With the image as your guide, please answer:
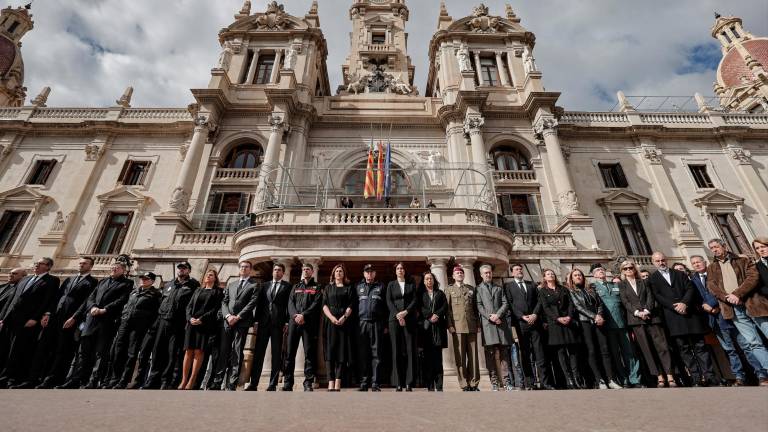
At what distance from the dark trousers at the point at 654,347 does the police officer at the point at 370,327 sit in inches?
170

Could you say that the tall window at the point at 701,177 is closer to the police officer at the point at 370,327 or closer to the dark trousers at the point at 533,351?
the dark trousers at the point at 533,351

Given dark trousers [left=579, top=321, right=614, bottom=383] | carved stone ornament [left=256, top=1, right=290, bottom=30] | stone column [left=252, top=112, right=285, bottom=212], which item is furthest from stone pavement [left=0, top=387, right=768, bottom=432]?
carved stone ornament [left=256, top=1, right=290, bottom=30]

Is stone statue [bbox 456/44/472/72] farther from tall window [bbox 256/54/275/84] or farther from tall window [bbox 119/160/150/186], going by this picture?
tall window [bbox 119/160/150/186]

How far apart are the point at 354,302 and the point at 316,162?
12303 millimetres

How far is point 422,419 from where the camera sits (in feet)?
7.91

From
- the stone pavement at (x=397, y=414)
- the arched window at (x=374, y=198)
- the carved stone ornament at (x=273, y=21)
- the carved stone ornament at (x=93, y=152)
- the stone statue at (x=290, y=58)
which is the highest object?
the carved stone ornament at (x=273, y=21)

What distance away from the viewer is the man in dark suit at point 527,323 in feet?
19.5

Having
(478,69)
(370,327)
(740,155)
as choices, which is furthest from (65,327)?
(740,155)

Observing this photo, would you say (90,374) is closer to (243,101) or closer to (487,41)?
(243,101)

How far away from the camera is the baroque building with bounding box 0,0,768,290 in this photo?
50.2 feet

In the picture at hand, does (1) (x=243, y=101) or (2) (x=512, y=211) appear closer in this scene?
(2) (x=512, y=211)

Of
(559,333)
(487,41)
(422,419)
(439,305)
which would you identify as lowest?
(422,419)

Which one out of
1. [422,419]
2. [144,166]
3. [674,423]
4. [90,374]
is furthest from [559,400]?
[144,166]

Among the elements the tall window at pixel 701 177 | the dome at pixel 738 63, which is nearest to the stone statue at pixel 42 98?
the tall window at pixel 701 177
